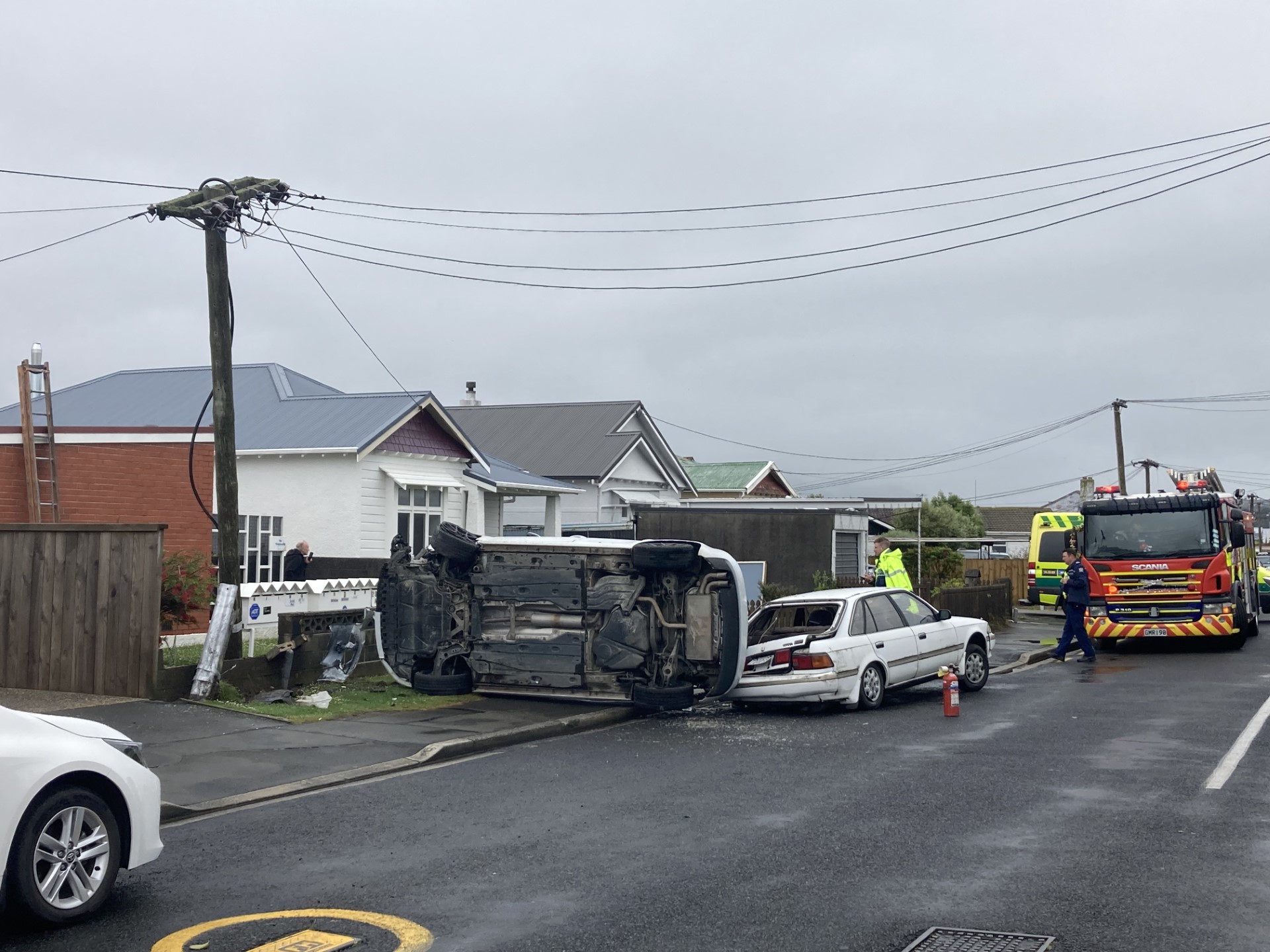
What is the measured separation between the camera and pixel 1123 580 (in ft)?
74.2

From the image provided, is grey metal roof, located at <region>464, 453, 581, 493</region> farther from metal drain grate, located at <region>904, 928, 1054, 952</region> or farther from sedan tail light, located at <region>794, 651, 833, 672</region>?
metal drain grate, located at <region>904, 928, 1054, 952</region>

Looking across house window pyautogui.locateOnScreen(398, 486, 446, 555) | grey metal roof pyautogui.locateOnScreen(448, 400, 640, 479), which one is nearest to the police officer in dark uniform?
house window pyautogui.locateOnScreen(398, 486, 446, 555)

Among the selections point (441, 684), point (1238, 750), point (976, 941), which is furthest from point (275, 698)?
point (976, 941)

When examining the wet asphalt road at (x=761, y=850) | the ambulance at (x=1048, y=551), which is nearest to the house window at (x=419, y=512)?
the wet asphalt road at (x=761, y=850)

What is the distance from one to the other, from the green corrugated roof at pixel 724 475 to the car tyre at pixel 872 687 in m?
34.6

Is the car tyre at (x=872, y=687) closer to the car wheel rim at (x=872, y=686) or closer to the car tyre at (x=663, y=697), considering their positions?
the car wheel rim at (x=872, y=686)

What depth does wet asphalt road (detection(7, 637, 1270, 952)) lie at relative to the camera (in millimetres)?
6133

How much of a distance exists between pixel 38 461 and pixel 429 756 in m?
10.7

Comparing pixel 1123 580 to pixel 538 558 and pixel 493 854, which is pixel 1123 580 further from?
pixel 493 854

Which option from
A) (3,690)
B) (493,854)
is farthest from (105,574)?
(493,854)

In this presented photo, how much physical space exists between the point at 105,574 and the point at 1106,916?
11.0 m

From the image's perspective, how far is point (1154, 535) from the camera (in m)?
22.8

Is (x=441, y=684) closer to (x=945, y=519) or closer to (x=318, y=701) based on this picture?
(x=318, y=701)

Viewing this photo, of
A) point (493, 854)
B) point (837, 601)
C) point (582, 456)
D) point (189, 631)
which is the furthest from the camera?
point (582, 456)
